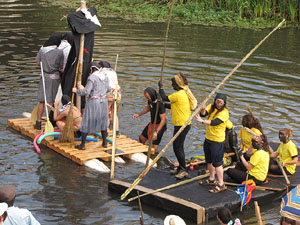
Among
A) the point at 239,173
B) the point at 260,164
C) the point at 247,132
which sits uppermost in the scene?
the point at 247,132

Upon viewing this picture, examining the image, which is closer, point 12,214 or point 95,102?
point 12,214

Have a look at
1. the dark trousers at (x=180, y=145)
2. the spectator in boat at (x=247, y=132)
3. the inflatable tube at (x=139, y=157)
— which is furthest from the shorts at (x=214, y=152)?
the inflatable tube at (x=139, y=157)

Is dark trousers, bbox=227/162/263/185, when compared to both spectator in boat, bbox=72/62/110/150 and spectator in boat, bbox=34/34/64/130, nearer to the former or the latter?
spectator in boat, bbox=72/62/110/150

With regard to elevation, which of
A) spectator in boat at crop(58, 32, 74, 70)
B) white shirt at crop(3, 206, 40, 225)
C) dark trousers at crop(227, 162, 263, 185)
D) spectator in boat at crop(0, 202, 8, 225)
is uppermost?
spectator in boat at crop(58, 32, 74, 70)

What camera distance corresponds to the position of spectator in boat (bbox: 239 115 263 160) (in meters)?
10.8

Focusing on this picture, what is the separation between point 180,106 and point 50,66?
3.77m

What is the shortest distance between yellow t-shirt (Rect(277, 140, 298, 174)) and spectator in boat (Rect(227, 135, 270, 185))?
551 millimetres

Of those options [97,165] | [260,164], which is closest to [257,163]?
[260,164]

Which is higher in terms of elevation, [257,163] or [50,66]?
[50,66]

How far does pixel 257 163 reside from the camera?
10.1 m

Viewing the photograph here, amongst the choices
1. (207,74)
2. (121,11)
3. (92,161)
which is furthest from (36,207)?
(121,11)

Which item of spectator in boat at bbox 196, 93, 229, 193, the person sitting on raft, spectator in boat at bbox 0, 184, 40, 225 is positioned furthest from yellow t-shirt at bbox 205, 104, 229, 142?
spectator in boat at bbox 0, 184, 40, 225

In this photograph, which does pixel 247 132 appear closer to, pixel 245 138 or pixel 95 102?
pixel 245 138

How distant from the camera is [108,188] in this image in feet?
34.1
